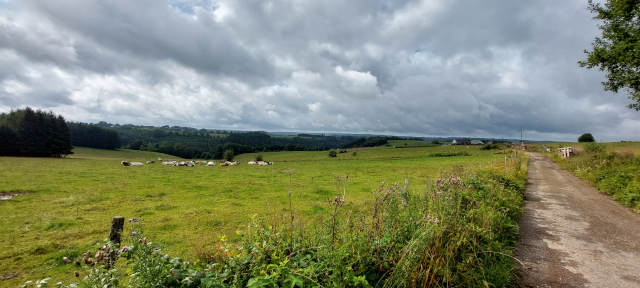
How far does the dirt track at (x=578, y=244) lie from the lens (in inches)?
187

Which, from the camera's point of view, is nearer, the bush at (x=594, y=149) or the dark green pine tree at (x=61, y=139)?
Answer: the bush at (x=594, y=149)

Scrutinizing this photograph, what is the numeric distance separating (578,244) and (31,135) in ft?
235

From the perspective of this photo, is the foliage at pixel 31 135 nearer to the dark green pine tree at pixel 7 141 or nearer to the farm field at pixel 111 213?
the dark green pine tree at pixel 7 141

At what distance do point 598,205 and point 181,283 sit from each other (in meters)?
14.5

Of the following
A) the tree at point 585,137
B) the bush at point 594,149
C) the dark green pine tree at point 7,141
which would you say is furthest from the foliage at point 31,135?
the tree at point 585,137

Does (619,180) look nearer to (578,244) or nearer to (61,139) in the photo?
(578,244)

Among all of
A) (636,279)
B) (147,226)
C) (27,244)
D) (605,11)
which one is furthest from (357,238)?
(605,11)

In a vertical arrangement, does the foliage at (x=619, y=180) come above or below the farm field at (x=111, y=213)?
above

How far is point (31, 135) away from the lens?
47.7 meters

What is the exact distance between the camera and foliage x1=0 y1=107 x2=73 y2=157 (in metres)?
47.0

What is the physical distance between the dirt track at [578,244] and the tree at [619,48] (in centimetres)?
889

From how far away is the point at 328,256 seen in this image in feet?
11.3

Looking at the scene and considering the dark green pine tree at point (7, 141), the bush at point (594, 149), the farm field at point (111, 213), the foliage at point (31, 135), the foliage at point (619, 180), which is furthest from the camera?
the foliage at point (31, 135)

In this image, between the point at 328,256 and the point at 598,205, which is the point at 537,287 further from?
the point at 598,205
